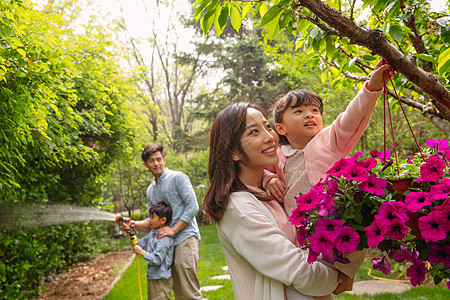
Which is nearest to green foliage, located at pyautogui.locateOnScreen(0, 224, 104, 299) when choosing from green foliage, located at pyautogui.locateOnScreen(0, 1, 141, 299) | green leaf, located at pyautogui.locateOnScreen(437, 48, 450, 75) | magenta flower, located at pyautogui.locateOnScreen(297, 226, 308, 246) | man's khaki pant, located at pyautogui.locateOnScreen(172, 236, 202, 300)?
green foliage, located at pyautogui.locateOnScreen(0, 1, 141, 299)

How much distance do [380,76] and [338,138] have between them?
1.33 ft

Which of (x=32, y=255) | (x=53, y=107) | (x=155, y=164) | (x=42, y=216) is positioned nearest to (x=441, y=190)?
(x=53, y=107)

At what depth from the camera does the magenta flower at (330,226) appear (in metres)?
1.23

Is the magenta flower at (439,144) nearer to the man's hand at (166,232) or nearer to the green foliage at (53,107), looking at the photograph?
the green foliage at (53,107)

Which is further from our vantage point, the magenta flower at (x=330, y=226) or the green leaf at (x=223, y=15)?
the green leaf at (x=223, y=15)

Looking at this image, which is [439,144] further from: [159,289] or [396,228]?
[159,289]

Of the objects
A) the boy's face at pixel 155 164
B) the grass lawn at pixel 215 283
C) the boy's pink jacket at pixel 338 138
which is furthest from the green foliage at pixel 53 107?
the boy's pink jacket at pixel 338 138

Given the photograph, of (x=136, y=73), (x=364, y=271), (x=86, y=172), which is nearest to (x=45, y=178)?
(x=86, y=172)

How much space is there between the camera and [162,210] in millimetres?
4305

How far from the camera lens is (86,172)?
324 inches

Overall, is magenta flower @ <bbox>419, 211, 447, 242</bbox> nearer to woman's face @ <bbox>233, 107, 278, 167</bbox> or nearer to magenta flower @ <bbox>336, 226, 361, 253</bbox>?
magenta flower @ <bbox>336, 226, 361, 253</bbox>

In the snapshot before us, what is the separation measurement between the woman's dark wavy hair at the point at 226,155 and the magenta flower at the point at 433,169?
32.0 inches

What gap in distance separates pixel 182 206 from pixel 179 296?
101 cm

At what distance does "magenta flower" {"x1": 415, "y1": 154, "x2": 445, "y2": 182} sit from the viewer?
3.77ft
